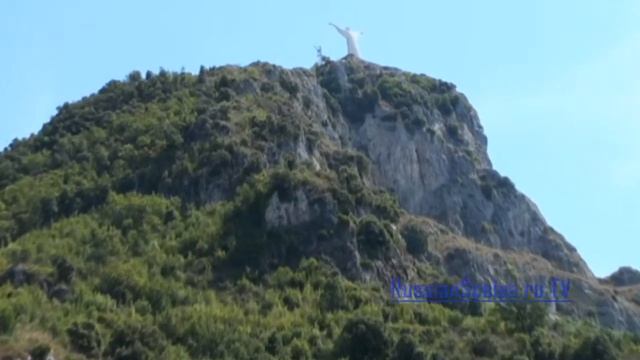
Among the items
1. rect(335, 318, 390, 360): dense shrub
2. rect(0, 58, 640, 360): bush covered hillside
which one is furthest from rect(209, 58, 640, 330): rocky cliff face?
rect(335, 318, 390, 360): dense shrub

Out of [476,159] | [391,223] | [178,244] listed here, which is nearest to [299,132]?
[391,223]

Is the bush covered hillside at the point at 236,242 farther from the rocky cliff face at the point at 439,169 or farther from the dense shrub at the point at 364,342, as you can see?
the rocky cliff face at the point at 439,169

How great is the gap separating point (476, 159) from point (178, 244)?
40.1 m

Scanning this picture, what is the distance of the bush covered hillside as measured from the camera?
66.8m

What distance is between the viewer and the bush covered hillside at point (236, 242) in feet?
219

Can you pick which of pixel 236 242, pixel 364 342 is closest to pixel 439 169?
pixel 236 242

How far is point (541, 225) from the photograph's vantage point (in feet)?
352

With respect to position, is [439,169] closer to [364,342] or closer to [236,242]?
[236,242]

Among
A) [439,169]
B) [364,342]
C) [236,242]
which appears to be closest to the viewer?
[364,342]

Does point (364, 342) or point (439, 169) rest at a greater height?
point (439, 169)

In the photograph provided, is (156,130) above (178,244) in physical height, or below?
above

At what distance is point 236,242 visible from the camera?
78625 mm

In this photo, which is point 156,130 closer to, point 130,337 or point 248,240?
point 248,240

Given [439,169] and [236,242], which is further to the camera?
[439,169]
